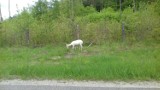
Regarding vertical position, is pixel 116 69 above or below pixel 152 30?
below

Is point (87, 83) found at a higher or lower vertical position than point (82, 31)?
lower

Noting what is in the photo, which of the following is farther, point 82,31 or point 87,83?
point 82,31

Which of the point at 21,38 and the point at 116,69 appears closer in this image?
the point at 116,69

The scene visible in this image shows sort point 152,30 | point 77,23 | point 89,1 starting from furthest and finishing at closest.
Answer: point 89,1, point 77,23, point 152,30

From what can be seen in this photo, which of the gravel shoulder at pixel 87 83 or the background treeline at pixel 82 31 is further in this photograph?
the background treeline at pixel 82 31

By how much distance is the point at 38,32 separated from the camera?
17.6 metres

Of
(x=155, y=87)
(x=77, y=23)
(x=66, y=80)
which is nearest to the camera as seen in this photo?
(x=155, y=87)

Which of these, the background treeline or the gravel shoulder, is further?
the background treeline

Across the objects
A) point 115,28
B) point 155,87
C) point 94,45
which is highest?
point 115,28

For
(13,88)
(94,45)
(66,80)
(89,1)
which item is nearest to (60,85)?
(66,80)

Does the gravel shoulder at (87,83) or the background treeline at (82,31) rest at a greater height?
the background treeline at (82,31)

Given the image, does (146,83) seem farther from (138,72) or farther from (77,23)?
(77,23)

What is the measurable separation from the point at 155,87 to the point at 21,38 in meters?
Answer: 12.9

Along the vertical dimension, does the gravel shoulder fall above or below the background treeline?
below
